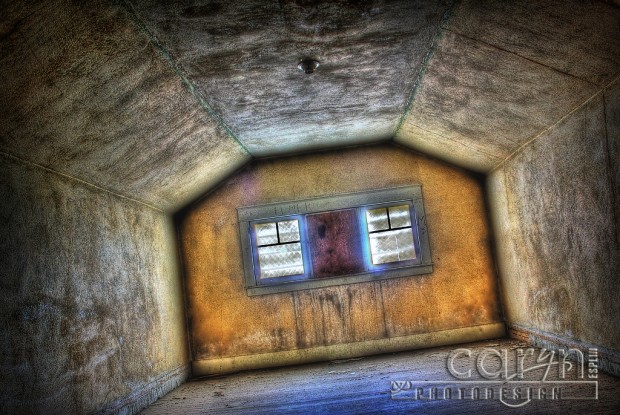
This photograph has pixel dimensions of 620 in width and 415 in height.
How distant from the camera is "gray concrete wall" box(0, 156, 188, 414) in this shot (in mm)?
3365

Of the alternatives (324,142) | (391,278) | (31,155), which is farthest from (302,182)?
(31,155)

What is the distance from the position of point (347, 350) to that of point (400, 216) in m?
2.03

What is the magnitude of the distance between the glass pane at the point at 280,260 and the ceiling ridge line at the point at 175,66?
2005 mm

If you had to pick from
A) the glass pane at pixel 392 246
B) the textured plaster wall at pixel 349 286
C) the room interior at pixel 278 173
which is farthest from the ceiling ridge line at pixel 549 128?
the glass pane at pixel 392 246

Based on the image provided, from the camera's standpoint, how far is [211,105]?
4660 mm

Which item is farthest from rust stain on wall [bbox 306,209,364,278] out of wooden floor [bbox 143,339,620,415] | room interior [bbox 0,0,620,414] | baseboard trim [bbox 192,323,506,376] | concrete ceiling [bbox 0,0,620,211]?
concrete ceiling [bbox 0,0,620,211]

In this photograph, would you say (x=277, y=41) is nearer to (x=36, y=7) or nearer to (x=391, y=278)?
(x=36, y=7)

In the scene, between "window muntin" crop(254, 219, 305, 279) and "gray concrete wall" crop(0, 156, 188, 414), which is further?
"window muntin" crop(254, 219, 305, 279)

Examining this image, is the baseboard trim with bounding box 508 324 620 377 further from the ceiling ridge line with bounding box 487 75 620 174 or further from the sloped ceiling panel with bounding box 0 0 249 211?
the sloped ceiling panel with bounding box 0 0 249 211

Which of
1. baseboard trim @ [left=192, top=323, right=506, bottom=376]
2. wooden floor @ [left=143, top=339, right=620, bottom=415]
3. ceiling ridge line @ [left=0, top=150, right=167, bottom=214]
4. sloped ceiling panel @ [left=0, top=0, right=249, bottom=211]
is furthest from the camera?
baseboard trim @ [left=192, top=323, right=506, bottom=376]

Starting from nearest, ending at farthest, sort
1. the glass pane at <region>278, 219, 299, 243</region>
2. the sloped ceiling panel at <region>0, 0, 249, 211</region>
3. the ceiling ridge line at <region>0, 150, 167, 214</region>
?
the sloped ceiling panel at <region>0, 0, 249, 211</region>, the ceiling ridge line at <region>0, 150, 167, 214</region>, the glass pane at <region>278, 219, 299, 243</region>

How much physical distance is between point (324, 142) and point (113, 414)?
411cm

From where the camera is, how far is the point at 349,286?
23.1 ft

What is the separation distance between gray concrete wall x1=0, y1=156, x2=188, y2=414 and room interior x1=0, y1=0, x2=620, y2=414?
22 mm
